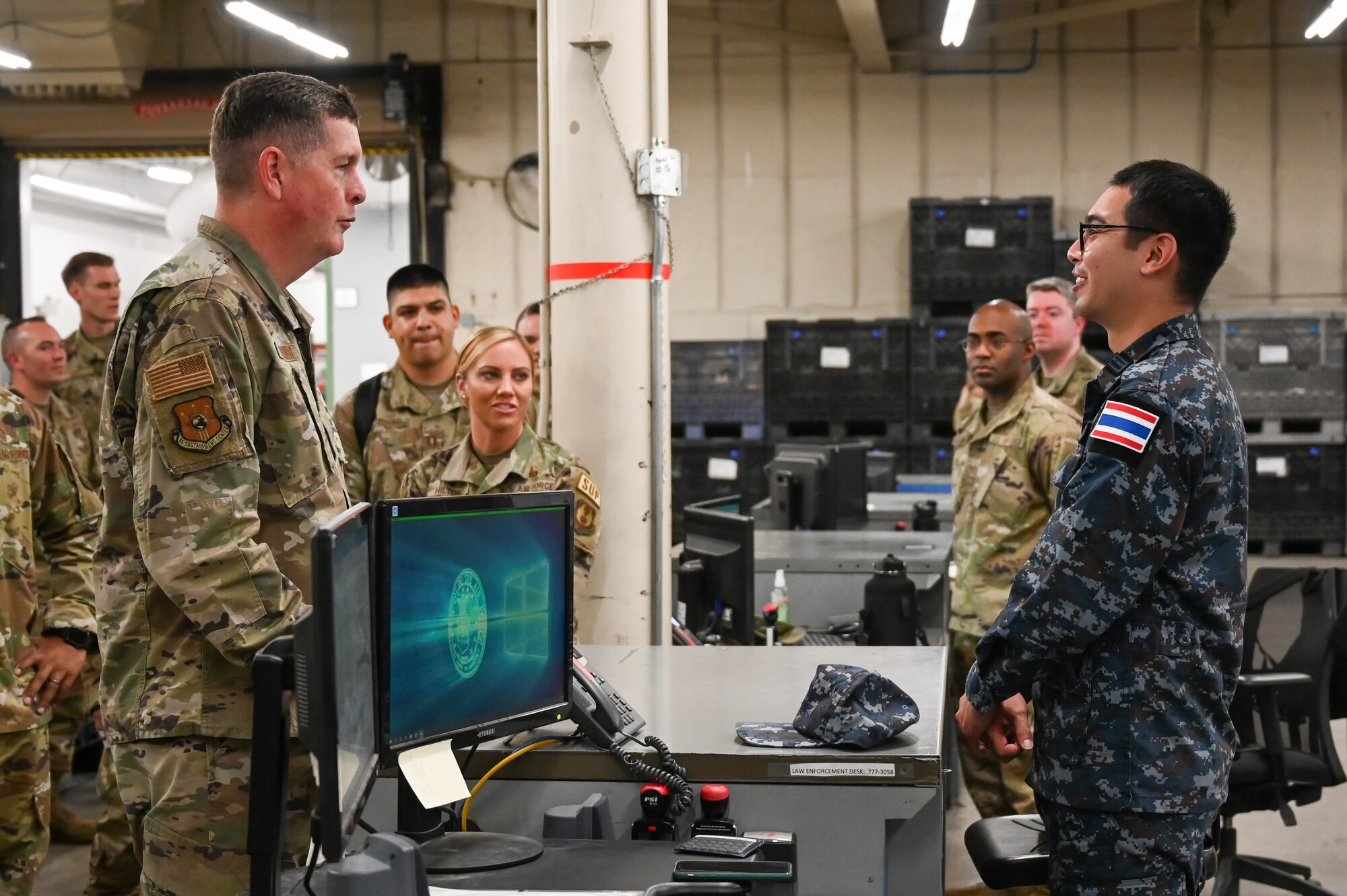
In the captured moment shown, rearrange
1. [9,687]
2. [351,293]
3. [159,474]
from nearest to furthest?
[159,474] → [9,687] → [351,293]

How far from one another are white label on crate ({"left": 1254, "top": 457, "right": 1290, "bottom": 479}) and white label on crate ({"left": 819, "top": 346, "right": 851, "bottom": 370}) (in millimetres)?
2784

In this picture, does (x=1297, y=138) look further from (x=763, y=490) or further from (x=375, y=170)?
(x=375, y=170)

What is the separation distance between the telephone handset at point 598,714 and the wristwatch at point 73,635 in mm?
1433

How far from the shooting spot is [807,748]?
2039 millimetres

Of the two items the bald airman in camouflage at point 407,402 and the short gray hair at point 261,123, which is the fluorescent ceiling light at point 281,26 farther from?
the short gray hair at point 261,123

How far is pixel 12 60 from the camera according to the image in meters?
8.72

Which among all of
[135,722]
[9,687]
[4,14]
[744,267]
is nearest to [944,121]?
[744,267]

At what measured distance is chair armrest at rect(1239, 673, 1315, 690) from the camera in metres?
3.39

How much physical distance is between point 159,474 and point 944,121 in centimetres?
881

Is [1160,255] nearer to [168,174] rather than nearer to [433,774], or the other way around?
[433,774]

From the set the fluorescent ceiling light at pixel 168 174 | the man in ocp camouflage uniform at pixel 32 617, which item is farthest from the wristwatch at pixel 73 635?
the fluorescent ceiling light at pixel 168 174

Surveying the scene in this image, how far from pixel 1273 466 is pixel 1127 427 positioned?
7.60 metres

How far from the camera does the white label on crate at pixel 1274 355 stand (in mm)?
8703

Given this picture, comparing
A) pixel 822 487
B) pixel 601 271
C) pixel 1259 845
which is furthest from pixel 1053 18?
pixel 601 271
